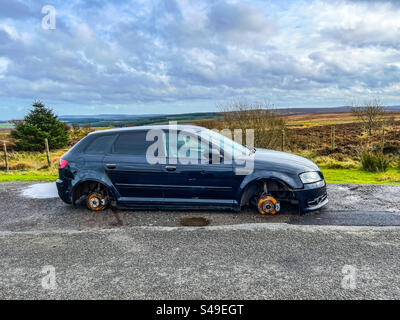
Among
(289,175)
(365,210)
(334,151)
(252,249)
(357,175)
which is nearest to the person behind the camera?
(252,249)

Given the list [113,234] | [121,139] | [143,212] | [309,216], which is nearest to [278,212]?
[309,216]

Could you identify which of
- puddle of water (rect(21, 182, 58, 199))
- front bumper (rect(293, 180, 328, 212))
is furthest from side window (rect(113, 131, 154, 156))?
front bumper (rect(293, 180, 328, 212))

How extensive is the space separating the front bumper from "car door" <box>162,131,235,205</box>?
3.80 feet

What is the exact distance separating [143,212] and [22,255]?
2188mm

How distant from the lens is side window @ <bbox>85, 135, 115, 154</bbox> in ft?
19.3

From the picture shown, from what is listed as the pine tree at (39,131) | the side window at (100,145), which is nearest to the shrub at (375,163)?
the side window at (100,145)

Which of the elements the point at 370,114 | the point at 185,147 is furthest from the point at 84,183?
the point at 370,114

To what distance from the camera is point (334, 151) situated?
18.0m

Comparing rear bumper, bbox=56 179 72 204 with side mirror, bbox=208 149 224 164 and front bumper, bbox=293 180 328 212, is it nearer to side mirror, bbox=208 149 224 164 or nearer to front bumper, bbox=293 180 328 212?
side mirror, bbox=208 149 224 164

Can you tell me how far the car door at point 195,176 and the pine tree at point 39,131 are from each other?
3537 centimetres

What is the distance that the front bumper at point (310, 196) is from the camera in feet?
17.3

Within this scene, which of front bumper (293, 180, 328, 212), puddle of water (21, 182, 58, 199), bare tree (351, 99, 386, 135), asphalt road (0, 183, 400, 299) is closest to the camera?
asphalt road (0, 183, 400, 299)
